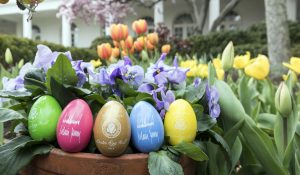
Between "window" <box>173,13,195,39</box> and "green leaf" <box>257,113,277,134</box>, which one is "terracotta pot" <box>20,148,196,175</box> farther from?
"window" <box>173,13,195,39</box>

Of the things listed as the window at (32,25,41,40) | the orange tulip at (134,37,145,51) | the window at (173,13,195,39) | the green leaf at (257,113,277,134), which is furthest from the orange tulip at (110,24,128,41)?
the window at (32,25,41,40)

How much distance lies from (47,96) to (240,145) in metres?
0.54

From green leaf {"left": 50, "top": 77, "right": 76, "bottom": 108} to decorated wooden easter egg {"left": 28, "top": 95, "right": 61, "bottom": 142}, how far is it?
0.10ft

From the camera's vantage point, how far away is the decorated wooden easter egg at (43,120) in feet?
2.72

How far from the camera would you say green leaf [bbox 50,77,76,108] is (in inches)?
34.2

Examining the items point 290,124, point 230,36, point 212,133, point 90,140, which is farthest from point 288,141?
point 230,36

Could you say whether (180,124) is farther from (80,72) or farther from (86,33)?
(86,33)

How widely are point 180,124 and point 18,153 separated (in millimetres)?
369

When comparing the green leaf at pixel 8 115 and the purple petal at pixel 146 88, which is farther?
the purple petal at pixel 146 88

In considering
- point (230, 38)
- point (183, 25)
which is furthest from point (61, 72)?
point (183, 25)

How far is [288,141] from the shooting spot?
996 millimetres

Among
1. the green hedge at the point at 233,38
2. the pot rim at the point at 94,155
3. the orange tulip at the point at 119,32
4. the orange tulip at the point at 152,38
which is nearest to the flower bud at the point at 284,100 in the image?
the pot rim at the point at 94,155

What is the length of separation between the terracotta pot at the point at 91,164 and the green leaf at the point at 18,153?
0.07 ft

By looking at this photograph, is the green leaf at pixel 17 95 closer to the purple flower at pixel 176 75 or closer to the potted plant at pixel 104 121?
the potted plant at pixel 104 121
